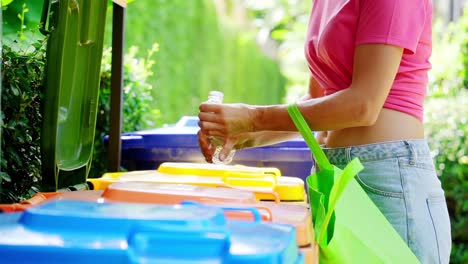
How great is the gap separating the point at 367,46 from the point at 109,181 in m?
0.90

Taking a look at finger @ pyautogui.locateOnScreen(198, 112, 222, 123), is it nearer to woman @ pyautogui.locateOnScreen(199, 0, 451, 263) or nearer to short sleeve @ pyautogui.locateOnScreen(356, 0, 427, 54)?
woman @ pyautogui.locateOnScreen(199, 0, 451, 263)

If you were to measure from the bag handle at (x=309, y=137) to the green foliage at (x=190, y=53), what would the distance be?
4815 millimetres

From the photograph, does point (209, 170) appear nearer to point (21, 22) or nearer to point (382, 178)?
point (382, 178)

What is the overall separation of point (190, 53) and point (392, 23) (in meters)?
7.26

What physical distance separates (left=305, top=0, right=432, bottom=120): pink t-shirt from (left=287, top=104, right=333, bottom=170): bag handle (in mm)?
217

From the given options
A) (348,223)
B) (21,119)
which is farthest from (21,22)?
(348,223)

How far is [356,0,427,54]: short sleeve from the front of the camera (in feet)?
7.30

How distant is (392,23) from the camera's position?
2229mm

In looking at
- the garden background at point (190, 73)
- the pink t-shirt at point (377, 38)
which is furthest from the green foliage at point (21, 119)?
the pink t-shirt at point (377, 38)

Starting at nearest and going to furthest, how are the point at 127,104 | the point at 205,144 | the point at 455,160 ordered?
the point at 205,144
the point at 127,104
the point at 455,160

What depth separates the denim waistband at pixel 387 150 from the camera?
2342 mm

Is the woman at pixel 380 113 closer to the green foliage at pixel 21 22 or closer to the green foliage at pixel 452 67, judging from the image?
the green foliage at pixel 21 22

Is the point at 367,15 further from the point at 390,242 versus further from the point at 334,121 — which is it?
the point at 390,242

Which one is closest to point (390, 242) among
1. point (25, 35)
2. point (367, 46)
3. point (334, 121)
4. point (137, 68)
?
point (334, 121)
